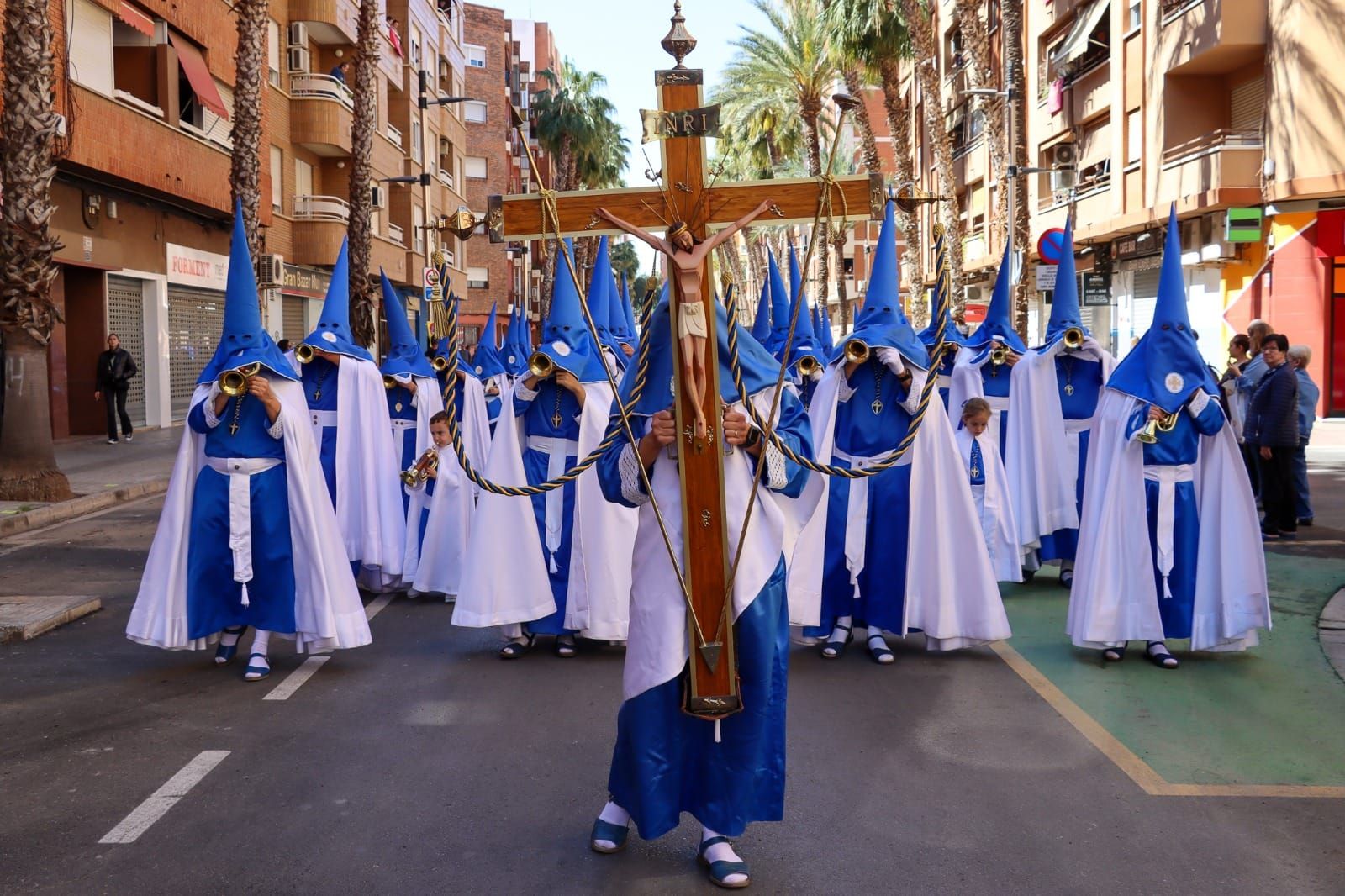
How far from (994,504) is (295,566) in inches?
199

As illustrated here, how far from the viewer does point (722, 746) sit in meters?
4.41

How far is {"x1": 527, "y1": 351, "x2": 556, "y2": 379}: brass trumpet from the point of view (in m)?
7.82

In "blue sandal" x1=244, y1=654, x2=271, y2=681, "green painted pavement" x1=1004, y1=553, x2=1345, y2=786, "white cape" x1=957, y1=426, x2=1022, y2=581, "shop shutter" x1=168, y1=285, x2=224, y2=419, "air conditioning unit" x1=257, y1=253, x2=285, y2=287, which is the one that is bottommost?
"green painted pavement" x1=1004, y1=553, x2=1345, y2=786

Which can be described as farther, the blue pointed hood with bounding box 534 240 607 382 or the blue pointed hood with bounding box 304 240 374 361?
the blue pointed hood with bounding box 304 240 374 361

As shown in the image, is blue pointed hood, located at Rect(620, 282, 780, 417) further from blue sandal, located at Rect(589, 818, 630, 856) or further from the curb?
the curb

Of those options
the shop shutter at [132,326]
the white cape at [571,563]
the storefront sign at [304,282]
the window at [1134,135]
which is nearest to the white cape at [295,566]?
the white cape at [571,563]

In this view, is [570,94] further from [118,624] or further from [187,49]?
[118,624]

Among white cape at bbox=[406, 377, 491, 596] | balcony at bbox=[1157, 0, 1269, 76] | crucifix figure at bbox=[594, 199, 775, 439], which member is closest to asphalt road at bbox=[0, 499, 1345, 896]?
crucifix figure at bbox=[594, 199, 775, 439]

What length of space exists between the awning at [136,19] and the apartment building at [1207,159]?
57.5 ft

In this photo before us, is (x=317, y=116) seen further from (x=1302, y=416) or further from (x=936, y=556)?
(x=936, y=556)

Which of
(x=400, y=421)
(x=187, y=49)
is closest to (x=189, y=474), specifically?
(x=400, y=421)

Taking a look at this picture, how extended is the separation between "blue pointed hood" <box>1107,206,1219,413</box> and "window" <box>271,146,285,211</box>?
92.7 ft

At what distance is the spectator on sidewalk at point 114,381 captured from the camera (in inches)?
893

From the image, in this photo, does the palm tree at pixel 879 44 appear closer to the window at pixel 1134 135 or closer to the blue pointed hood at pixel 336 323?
the window at pixel 1134 135
